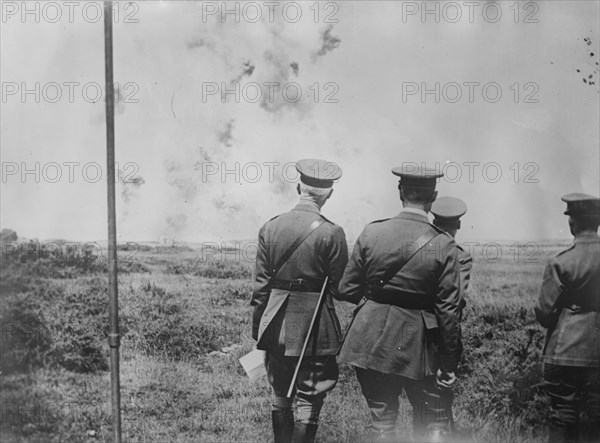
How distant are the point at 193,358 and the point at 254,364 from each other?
54 cm

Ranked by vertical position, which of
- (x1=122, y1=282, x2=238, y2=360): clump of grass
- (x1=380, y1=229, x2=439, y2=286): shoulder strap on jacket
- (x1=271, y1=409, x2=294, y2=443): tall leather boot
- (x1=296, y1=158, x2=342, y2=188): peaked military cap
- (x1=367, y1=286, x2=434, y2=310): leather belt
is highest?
(x1=296, y1=158, x2=342, y2=188): peaked military cap

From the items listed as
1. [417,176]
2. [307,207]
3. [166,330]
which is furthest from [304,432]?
[417,176]

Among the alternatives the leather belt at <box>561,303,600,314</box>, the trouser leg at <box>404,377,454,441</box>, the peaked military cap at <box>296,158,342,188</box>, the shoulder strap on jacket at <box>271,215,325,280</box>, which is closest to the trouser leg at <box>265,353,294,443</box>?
the shoulder strap on jacket at <box>271,215,325,280</box>

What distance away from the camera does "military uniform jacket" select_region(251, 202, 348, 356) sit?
4.53m

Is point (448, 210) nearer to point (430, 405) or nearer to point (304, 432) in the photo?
point (430, 405)

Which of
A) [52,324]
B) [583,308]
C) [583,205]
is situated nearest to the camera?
[583,308]

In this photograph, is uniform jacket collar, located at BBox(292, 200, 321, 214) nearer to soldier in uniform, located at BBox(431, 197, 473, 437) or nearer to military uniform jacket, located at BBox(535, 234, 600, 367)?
soldier in uniform, located at BBox(431, 197, 473, 437)

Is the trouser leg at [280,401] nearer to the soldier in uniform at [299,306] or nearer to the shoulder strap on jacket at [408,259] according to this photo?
the soldier in uniform at [299,306]

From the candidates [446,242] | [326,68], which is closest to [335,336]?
[446,242]

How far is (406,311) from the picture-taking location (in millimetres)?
4309

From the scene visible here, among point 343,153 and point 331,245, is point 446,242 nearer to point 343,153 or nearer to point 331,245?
point 331,245

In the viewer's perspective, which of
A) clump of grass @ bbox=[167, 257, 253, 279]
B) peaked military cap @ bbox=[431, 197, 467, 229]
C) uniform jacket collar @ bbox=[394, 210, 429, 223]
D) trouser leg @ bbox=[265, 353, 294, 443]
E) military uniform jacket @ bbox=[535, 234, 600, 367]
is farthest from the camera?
clump of grass @ bbox=[167, 257, 253, 279]

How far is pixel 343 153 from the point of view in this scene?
16.2ft

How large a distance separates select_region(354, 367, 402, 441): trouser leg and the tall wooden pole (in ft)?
6.46
